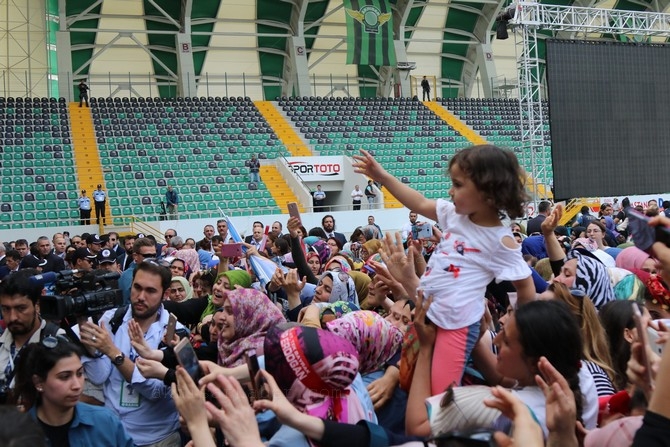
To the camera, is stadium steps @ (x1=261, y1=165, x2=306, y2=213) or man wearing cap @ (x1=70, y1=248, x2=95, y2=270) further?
stadium steps @ (x1=261, y1=165, x2=306, y2=213)

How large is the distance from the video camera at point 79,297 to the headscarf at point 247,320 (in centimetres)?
62

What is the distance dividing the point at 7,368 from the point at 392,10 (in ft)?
95.2

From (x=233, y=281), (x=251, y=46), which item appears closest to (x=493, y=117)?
(x=251, y=46)

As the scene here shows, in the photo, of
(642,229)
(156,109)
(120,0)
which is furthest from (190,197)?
(642,229)

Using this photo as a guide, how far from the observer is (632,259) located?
4902 millimetres

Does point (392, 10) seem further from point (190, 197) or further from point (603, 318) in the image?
point (603, 318)

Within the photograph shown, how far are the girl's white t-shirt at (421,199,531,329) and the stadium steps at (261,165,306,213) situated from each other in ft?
61.7

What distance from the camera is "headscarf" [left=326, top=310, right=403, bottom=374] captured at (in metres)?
2.55

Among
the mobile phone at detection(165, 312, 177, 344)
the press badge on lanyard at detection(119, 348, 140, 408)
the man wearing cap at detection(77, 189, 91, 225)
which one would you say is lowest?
the press badge on lanyard at detection(119, 348, 140, 408)

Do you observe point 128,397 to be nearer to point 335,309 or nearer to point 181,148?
point 335,309

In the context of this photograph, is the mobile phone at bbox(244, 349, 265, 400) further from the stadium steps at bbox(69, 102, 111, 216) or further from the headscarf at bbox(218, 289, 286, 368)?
the stadium steps at bbox(69, 102, 111, 216)

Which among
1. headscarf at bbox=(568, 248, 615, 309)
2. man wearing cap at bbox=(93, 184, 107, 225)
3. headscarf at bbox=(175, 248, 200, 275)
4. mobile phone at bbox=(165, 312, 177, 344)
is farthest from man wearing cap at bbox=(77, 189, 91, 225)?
headscarf at bbox=(568, 248, 615, 309)

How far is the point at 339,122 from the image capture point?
27.5 m

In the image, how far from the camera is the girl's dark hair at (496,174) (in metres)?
2.71
